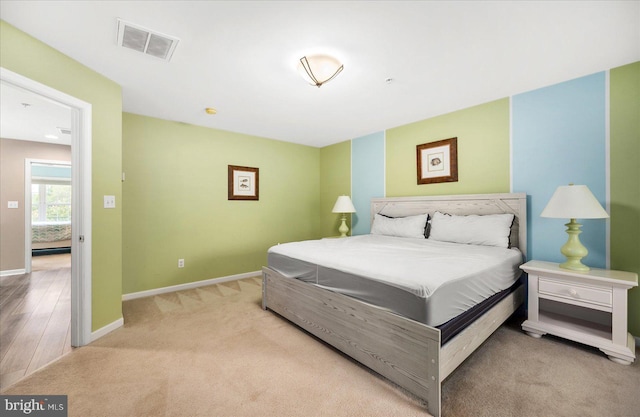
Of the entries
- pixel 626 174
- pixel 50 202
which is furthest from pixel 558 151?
pixel 50 202

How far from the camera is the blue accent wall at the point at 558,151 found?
226 cm

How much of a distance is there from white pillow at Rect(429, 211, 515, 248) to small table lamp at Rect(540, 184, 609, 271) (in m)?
0.49

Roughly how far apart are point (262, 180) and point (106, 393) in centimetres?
325

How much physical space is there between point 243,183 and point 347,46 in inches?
110

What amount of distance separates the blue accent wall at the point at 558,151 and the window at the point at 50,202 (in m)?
9.98

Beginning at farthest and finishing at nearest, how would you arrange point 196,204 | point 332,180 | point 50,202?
point 50,202 < point 332,180 < point 196,204

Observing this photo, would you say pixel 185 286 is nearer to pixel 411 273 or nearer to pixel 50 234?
pixel 411 273

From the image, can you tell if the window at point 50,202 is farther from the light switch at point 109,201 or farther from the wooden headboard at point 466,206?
the wooden headboard at point 466,206

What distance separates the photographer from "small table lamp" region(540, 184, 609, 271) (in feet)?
6.42

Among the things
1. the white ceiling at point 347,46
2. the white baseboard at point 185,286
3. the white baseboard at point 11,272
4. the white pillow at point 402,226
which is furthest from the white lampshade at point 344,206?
the white baseboard at point 11,272

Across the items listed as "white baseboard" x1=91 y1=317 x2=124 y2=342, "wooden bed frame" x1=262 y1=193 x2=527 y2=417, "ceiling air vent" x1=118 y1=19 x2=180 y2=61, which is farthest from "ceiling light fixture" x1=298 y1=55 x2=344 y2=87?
"white baseboard" x1=91 y1=317 x2=124 y2=342

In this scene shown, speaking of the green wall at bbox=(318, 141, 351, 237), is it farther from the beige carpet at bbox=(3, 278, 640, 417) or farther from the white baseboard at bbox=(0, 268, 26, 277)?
the white baseboard at bbox=(0, 268, 26, 277)

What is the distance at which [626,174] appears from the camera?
213 centimetres

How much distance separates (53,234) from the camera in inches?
251
